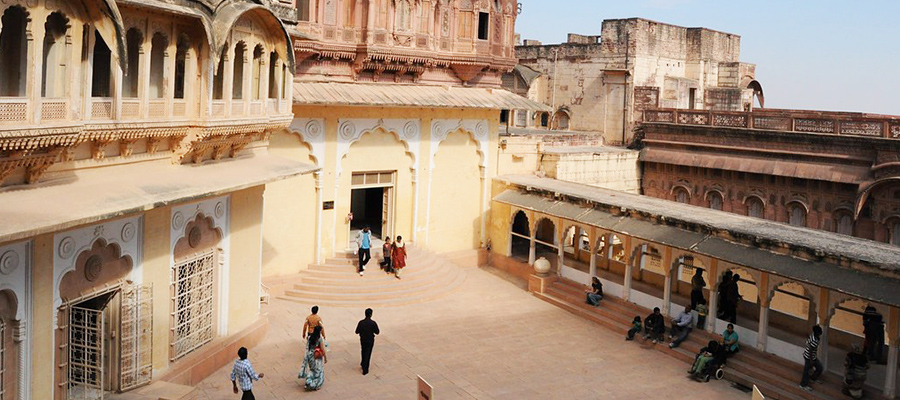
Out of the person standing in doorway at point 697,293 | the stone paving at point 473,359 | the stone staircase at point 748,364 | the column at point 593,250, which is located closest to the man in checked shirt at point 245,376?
the stone paving at point 473,359

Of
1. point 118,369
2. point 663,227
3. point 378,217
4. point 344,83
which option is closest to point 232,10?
point 118,369

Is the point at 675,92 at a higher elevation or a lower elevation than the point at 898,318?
higher

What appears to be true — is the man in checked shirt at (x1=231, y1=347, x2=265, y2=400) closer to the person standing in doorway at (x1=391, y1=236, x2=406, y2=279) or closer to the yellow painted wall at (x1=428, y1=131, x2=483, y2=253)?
the person standing in doorway at (x1=391, y1=236, x2=406, y2=279)

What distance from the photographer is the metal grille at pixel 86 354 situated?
998 centimetres

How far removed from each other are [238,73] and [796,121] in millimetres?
17735

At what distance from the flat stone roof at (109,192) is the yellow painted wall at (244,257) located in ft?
3.60

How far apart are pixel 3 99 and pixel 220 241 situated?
5738 millimetres

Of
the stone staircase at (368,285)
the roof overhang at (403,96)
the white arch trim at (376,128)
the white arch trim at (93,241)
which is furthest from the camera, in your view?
the white arch trim at (376,128)

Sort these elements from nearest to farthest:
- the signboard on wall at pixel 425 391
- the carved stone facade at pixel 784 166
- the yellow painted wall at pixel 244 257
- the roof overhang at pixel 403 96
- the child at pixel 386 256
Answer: the signboard on wall at pixel 425 391, the yellow painted wall at pixel 244 257, the roof overhang at pixel 403 96, the child at pixel 386 256, the carved stone facade at pixel 784 166

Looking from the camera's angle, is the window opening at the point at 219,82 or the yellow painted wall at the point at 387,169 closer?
the window opening at the point at 219,82

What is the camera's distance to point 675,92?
1271 inches

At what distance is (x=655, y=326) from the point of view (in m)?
15.5

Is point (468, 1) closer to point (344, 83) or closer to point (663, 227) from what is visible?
point (344, 83)

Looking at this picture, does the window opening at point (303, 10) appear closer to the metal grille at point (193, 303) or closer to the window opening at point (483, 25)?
the window opening at point (483, 25)
